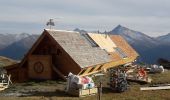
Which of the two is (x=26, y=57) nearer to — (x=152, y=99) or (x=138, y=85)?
(x=138, y=85)

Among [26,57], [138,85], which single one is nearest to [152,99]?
[138,85]

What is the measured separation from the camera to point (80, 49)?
148ft

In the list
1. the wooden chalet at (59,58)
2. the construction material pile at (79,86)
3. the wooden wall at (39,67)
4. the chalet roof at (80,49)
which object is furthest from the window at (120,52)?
the construction material pile at (79,86)

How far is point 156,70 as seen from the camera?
52.4 metres

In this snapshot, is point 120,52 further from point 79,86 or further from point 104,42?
point 79,86

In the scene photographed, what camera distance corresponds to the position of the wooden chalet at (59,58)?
4284cm

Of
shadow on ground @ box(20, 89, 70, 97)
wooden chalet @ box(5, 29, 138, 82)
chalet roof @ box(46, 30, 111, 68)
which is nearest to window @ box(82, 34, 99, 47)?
wooden chalet @ box(5, 29, 138, 82)

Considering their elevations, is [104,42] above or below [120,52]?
above

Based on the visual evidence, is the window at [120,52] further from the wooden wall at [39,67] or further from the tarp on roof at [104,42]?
the wooden wall at [39,67]

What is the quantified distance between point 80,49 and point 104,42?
1085 centimetres

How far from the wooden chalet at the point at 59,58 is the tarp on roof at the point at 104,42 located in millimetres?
2985

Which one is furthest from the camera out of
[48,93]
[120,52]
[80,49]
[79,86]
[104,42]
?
[120,52]

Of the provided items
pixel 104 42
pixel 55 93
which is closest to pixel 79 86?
pixel 55 93

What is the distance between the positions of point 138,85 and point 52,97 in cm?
1198
